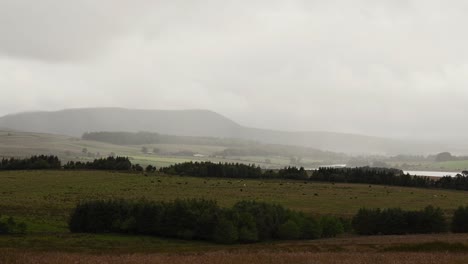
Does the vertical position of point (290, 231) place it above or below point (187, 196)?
below

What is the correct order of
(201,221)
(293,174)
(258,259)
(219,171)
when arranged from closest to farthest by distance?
(258,259)
(201,221)
(293,174)
(219,171)

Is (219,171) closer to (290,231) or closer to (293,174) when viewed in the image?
(293,174)

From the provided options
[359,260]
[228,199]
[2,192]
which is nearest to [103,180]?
[2,192]

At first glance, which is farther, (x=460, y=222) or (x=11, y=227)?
(x=460, y=222)

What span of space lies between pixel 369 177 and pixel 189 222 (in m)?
113

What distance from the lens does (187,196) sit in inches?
4274

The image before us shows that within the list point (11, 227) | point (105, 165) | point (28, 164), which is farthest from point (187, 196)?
point (28, 164)

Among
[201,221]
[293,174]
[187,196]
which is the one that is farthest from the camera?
Result: [293,174]

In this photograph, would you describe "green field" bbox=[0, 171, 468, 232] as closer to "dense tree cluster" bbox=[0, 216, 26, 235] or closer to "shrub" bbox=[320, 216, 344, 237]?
"dense tree cluster" bbox=[0, 216, 26, 235]

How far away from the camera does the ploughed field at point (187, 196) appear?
30750 millimetres

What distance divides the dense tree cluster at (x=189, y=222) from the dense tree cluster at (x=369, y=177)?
98.0m

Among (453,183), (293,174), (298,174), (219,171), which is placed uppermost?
(453,183)

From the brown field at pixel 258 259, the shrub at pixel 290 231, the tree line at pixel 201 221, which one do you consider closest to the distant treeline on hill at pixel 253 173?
the tree line at pixel 201 221

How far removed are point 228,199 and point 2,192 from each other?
4797cm
